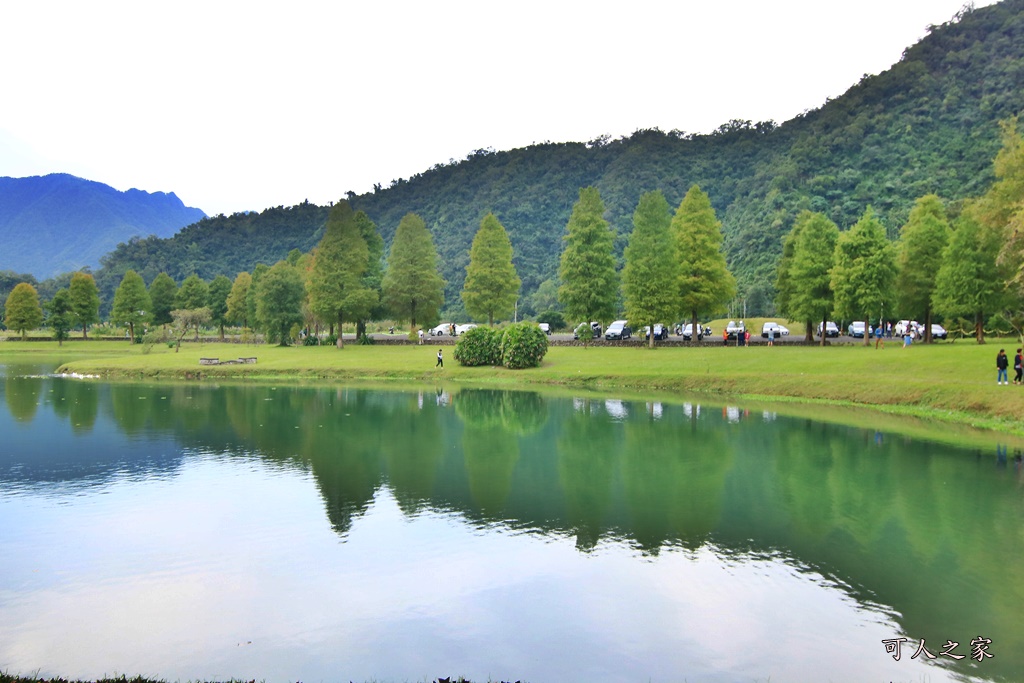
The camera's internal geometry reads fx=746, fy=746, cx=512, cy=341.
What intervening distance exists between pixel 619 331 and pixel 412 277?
22050 millimetres

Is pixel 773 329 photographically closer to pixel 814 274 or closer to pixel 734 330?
pixel 734 330

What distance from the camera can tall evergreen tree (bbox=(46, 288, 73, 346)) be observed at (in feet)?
336

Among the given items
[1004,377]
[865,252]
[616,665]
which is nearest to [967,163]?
[865,252]

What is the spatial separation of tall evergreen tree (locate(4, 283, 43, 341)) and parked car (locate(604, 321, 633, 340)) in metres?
82.7

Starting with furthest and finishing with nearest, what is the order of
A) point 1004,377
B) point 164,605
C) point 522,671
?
point 1004,377
point 164,605
point 522,671

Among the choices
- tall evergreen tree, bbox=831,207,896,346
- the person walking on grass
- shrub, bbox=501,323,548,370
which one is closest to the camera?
the person walking on grass

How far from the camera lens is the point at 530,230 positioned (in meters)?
160

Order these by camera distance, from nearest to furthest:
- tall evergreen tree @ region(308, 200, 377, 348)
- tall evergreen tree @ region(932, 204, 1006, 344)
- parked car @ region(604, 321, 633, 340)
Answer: tall evergreen tree @ region(932, 204, 1006, 344), parked car @ region(604, 321, 633, 340), tall evergreen tree @ region(308, 200, 377, 348)

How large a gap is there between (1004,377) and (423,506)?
31.2 m

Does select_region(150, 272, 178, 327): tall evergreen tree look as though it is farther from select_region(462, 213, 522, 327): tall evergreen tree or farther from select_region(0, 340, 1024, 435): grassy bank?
select_region(462, 213, 522, 327): tall evergreen tree

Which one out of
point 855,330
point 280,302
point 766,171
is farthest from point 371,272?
point 766,171

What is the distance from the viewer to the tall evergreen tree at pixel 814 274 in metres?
65.6

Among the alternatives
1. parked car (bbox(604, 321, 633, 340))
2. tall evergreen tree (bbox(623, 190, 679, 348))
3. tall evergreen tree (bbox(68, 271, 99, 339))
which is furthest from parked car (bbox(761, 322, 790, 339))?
tall evergreen tree (bbox(68, 271, 99, 339))

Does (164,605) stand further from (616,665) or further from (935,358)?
(935,358)
